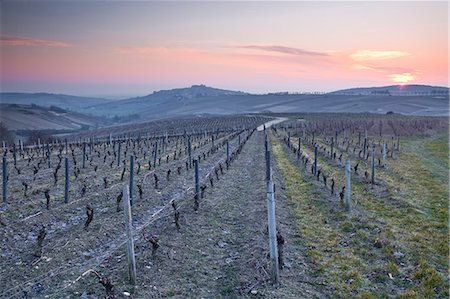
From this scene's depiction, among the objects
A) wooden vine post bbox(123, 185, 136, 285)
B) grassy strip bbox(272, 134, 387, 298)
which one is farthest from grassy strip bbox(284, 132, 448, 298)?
wooden vine post bbox(123, 185, 136, 285)

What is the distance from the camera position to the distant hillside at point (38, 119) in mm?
118694

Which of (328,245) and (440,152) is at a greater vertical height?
(328,245)

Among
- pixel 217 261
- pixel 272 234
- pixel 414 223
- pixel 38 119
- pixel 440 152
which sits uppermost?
pixel 38 119

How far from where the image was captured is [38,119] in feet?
446

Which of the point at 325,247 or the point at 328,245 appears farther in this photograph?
the point at 328,245

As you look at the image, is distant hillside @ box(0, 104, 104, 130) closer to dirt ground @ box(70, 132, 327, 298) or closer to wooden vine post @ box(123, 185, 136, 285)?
dirt ground @ box(70, 132, 327, 298)

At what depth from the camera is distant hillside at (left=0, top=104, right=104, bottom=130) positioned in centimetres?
11869

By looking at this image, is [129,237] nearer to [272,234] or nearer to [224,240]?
[272,234]

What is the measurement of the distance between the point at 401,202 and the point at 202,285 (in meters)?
9.13

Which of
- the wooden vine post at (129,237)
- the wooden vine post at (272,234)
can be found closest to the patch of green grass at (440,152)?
the wooden vine post at (272,234)

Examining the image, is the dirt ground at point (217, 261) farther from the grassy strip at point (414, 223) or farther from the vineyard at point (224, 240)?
the grassy strip at point (414, 223)

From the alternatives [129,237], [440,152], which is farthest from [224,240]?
[440,152]

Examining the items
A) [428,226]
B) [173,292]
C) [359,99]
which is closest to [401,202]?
[428,226]

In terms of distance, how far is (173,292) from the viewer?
7223mm
